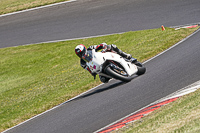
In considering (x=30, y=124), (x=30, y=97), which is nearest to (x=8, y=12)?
(x=30, y=97)

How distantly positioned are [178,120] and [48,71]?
1341 cm

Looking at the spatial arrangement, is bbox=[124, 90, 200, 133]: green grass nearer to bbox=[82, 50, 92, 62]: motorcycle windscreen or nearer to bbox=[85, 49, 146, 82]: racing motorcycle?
bbox=[85, 49, 146, 82]: racing motorcycle

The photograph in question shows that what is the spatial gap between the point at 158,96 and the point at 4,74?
12733 mm

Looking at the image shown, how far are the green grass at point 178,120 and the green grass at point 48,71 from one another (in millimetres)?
6199

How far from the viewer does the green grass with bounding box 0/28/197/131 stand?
1366cm

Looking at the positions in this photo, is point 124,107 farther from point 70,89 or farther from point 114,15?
point 114,15

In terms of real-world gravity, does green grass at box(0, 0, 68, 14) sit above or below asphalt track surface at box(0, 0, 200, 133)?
above

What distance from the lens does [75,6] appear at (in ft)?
83.0

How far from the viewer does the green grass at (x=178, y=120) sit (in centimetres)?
586

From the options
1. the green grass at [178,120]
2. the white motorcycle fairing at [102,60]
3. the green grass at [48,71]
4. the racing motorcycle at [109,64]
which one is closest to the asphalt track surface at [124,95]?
the racing motorcycle at [109,64]

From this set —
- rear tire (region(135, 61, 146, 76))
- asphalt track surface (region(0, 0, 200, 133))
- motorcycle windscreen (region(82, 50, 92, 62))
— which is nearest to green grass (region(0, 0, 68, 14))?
asphalt track surface (region(0, 0, 200, 133))

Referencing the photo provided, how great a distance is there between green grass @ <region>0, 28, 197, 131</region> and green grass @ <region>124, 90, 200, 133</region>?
6199 mm

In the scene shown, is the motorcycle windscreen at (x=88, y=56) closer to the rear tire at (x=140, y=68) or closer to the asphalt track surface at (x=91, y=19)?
the rear tire at (x=140, y=68)

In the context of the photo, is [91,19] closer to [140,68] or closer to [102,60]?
[140,68]
